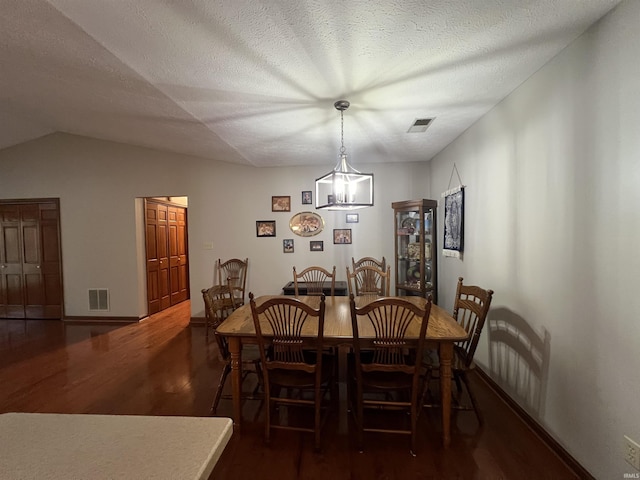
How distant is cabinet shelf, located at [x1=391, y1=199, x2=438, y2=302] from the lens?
3.66 m

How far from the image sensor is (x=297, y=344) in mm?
1854

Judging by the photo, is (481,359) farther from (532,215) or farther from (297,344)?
(297,344)

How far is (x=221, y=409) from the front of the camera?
2.33m

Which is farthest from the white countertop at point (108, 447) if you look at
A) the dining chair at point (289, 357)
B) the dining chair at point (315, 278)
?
the dining chair at point (315, 278)

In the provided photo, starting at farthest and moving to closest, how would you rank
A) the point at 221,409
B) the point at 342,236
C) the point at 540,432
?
the point at 342,236 < the point at 221,409 < the point at 540,432

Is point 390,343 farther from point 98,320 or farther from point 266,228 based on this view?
point 98,320

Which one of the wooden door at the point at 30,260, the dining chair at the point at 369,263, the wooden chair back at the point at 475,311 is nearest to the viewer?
the wooden chair back at the point at 475,311

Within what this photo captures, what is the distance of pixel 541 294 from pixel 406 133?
6.68 feet

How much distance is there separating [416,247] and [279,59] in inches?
109

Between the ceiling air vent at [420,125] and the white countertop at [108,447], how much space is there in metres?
2.89

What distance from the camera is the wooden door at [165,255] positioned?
196 inches

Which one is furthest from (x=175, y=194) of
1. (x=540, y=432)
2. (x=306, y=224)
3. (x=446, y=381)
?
(x=540, y=432)

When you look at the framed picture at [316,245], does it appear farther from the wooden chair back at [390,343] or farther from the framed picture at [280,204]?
the wooden chair back at [390,343]

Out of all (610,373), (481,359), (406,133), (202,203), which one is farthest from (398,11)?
(202,203)
